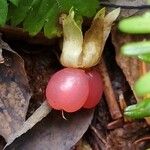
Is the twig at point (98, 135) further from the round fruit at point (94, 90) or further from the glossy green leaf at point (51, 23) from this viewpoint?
the glossy green leaf at point (51, 23)

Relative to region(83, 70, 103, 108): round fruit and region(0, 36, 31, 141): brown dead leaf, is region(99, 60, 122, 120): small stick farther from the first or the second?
region(0, 36, 31, 141): brown dead leaf

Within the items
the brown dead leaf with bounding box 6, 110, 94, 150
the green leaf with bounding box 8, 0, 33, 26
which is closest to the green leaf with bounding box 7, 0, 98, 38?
the green leaf with bounding box 8, 0, 33, 26

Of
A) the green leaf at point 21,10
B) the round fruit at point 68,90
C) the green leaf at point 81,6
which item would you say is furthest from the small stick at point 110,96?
the green leaf at point 21,10

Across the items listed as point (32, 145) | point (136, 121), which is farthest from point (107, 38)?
point (32, 145)

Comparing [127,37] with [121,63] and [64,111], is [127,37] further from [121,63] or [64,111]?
[64,111]

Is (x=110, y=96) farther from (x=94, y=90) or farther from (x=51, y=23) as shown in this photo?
(x=51, y=23)

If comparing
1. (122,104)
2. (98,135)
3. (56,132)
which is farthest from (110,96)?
(56,132)
